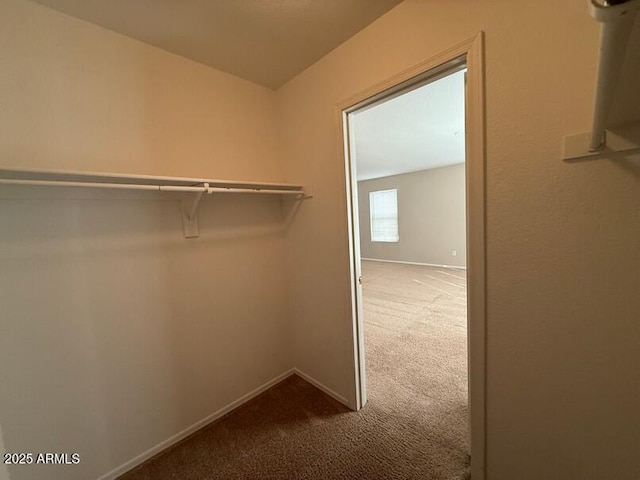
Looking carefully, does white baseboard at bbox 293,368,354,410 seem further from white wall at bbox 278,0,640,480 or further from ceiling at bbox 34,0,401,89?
ceiling at bbox 34,0,401,89

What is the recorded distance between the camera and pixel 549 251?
3.26 feet

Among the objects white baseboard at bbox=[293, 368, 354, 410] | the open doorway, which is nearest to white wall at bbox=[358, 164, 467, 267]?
the open doorway

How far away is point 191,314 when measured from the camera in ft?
5.59

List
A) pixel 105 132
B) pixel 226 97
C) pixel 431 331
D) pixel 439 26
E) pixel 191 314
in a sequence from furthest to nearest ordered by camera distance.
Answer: pixel 431 331 < pixel 226 97 < pixel 191 314 < pixel 105 132 < pixel 439 26

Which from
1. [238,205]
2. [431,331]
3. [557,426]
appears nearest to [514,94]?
[557,426]

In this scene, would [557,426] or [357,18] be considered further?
[357,18]

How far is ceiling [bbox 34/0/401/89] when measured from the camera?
1.26 meters

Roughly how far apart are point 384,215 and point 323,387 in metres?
6.22

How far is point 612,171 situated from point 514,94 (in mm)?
448

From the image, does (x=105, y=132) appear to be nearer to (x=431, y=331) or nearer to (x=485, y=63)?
(x=485, y=63)

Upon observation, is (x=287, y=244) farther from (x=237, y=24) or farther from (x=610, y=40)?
(x=610, y=40)

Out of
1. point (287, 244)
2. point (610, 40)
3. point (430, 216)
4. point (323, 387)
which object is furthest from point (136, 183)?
point (430, 216)

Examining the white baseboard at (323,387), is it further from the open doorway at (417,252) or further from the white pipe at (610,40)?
the white pipe at (610,40)

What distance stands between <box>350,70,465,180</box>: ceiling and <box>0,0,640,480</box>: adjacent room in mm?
490
